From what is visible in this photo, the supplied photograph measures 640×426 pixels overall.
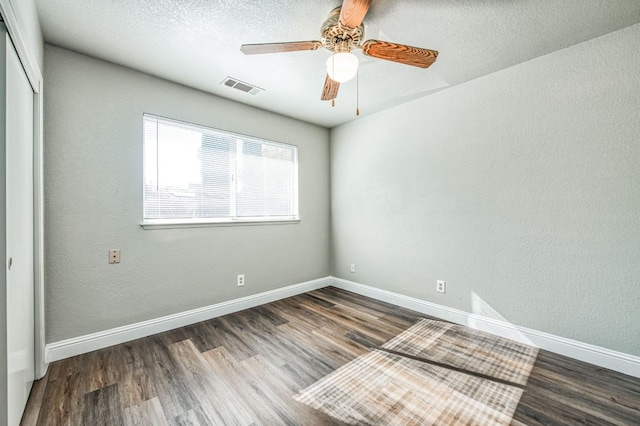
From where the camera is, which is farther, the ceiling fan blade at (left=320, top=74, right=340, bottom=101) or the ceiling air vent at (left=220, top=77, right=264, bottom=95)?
the ceiling air vent at (left=220, top=77, right=264, bottom=95)

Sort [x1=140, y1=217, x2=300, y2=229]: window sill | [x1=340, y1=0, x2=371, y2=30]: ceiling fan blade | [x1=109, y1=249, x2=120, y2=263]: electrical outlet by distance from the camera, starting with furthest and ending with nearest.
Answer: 1. [x1=140, y1=217, x2=300, y2=229]: window sill
2. [x1=109, y1=249, x2=120, y2=263]: electrical outlet
3. [x1=340, y1=0, x2=371, y2=30]: ceiling fan blade

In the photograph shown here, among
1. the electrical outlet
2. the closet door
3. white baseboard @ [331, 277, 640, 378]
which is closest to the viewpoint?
the closet door

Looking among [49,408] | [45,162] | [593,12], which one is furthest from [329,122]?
[49,408]

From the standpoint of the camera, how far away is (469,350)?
88.0 inches

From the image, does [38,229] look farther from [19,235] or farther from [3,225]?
[3,225]

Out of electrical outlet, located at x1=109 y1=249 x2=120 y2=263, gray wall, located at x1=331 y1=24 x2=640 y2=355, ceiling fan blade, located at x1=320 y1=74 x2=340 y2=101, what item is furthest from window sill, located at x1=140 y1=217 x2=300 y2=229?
ceiling fan blade, located at x1=320 y1=74 x2=340 y2=101

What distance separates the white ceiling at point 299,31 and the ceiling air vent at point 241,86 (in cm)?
8

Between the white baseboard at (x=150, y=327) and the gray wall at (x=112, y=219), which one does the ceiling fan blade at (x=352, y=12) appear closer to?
the gray wall at (x=112, y=219)

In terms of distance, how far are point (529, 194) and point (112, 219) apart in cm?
362

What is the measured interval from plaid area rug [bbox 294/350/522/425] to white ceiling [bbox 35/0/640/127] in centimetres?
244

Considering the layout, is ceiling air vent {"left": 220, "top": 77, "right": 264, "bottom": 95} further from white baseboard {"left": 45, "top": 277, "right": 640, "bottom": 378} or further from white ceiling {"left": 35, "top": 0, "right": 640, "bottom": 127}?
white baseboard {"left": 45, "top": 277, "right": 640, "bottom": 378}

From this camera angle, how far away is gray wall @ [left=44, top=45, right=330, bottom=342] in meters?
2.10

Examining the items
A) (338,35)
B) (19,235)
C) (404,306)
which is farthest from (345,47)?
(404,306)

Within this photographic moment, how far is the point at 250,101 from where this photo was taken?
3.14 m
